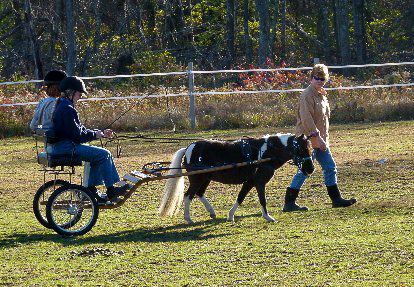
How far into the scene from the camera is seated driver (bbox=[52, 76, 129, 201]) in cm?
1093

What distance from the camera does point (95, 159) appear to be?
1106 cm

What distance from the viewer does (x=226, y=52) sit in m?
42.7

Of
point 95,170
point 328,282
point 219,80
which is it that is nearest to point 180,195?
point 95,170

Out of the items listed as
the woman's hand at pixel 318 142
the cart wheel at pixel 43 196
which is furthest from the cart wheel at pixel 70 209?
the woman's hand at pixel 318 142

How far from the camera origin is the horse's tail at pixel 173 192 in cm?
1164

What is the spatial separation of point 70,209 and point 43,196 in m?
0.46

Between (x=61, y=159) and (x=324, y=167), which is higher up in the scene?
(x=61, y=159)

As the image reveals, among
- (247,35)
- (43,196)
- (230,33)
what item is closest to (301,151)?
(43,196)

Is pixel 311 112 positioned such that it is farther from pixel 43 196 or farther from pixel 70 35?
pixel 70 35

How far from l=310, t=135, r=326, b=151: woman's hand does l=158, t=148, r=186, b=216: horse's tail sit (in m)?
1.62

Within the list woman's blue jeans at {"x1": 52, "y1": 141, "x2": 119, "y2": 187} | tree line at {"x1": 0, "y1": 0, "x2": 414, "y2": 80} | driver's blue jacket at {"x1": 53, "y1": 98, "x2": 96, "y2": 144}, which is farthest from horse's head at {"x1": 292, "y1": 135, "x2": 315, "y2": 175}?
tree line at {"x1": 0, "y1": 0, "x2": 414, "y2": 80}

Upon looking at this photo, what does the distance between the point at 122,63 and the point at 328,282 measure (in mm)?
33246

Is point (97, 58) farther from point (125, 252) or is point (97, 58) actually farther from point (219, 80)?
point (125, 252)

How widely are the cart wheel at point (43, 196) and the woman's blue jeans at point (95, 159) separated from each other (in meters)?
0.33
